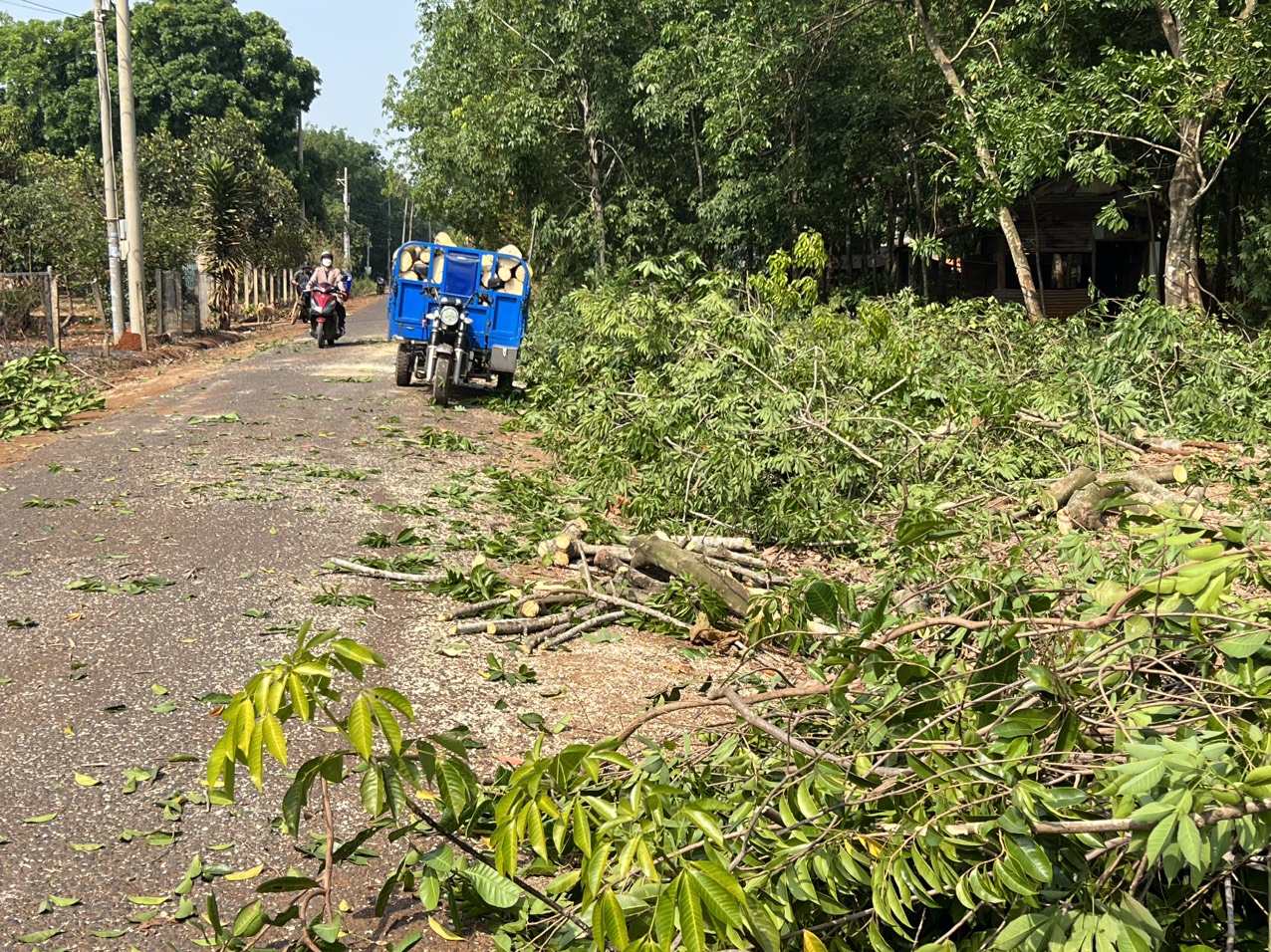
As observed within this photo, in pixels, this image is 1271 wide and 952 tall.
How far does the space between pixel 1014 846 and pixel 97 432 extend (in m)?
10.6

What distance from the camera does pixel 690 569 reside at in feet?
20.1

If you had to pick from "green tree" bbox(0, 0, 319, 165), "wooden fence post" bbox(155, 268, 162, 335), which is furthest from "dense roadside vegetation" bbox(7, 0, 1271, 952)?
"green tree" bbox(0, 0, 319, 165)

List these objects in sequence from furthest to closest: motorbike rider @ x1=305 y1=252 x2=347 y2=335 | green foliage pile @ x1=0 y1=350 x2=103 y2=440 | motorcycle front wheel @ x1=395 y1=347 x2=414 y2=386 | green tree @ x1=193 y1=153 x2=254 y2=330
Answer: green tree @ x1=193 y1=153 x2=254 y2=330
motorbike rider @ x1=305 y1=252 x2=347 y2=335
motorcycle front wheel @ x1=395 y1=347 x2=414 y2=386
green foliage pile @ x1=0 y1=350 x2=103 y2=440

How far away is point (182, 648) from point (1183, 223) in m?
14.5

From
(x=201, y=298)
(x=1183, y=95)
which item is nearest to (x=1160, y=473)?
(x=1183, y=95)

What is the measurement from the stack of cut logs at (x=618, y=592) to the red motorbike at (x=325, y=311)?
47.6 ft

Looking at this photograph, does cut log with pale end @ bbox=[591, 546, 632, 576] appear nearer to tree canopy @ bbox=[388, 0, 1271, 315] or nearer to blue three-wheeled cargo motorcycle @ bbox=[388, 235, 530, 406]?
blue three-wheeled cargo motorcycle @ bbox=[388, 235, 530, 406]

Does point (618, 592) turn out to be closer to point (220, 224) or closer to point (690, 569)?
point (690, 569)

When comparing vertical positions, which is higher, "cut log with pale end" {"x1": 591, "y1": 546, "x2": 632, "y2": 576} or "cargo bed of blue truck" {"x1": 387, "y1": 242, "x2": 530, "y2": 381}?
"cargo bed of blue truck" {"x1": 387, "y1": 242, "x2": 530, "y2": 381}

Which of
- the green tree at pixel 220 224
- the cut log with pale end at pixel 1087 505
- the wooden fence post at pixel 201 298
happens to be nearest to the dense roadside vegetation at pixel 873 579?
the cut log with pale end at pixel 1087 505

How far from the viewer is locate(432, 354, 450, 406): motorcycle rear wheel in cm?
1385

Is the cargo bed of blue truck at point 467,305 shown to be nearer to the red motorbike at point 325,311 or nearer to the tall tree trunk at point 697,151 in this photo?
the red motorbike at point 325,311

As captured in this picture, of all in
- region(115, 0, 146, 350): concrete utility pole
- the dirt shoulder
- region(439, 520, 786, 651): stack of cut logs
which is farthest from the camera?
region(115, 0, 146, 350): concrete utility pole

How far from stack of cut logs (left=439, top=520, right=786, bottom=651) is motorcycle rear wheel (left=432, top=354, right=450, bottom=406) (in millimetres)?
7299
